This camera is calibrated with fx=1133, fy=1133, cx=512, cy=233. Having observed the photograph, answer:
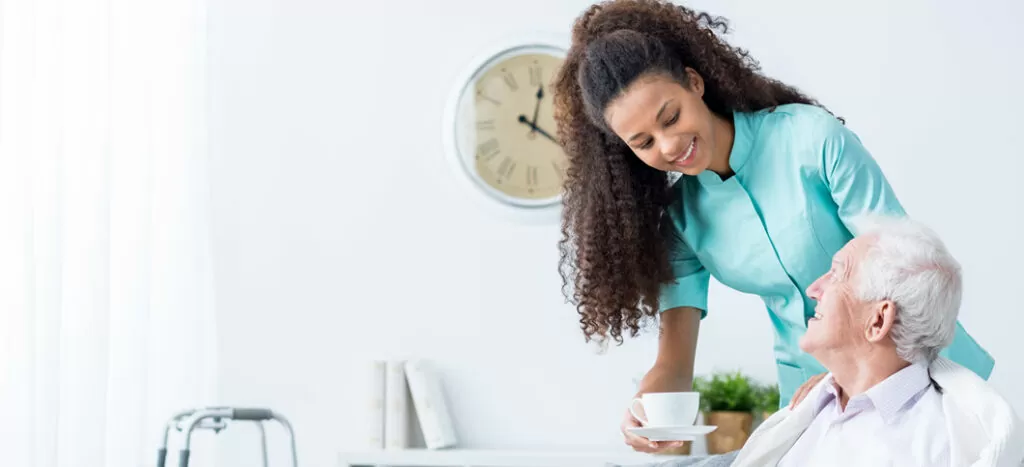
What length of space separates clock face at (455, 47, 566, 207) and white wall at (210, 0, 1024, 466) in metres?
0.08

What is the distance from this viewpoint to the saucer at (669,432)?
1532 mm

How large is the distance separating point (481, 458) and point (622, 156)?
1.27 meters

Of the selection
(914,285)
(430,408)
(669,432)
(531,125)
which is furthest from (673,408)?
(531,125)

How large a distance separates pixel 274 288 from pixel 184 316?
290mm

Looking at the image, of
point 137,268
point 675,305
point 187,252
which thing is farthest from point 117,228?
point 675,305

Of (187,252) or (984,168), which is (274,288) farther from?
(984,168)

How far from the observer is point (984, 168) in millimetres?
2971

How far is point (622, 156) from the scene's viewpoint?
6.21 feet

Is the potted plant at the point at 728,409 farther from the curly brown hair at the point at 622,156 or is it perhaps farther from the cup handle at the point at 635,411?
the cup handle at the point at 635,411

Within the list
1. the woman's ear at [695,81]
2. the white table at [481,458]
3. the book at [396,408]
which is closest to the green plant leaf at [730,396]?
the white table at [481,458]

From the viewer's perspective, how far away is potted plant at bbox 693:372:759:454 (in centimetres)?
284

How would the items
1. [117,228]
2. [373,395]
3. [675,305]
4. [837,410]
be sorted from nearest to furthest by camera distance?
[837,410] < [675,305] < [117,228] < [373,395]

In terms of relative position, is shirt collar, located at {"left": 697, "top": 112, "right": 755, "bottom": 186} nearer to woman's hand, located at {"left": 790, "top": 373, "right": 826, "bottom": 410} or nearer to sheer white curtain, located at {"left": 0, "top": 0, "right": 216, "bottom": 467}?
woman's hand, located at {"left": 790, "top": 373, "right": 826, "bottom": 410}

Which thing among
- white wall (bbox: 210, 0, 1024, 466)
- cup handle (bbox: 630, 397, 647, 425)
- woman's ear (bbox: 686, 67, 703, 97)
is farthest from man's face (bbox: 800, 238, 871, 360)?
white wall (bbox: 210, 0, 1024, 466)
